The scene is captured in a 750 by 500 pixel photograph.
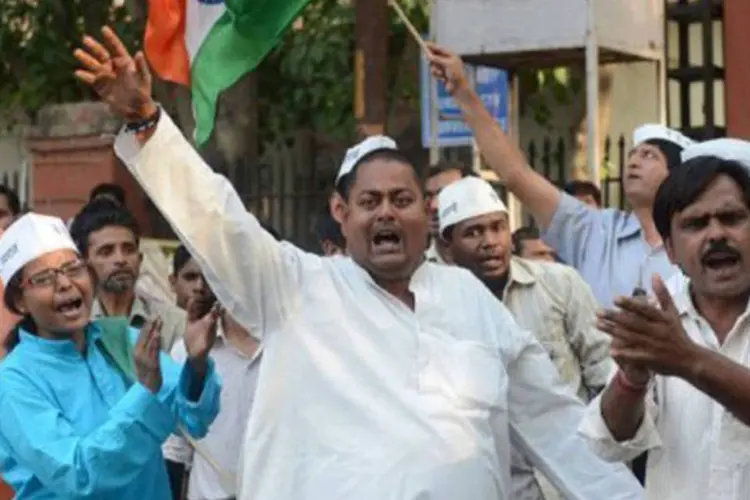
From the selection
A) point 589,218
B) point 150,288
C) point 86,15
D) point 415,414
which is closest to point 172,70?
point 150,288

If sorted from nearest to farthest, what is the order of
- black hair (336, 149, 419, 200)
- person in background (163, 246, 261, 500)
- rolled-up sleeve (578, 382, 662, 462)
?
rolled-up sleeve (578, 382, 662, 462) → black hair (336, 149, 419, 200) → person in background (163, 246, 261, 500)

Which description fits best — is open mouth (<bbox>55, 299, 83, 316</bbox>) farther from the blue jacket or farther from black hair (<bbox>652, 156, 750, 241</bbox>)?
black hair (<bbox>652, 156, 750, 241</bbox>)

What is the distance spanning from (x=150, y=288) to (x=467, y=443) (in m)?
4.38

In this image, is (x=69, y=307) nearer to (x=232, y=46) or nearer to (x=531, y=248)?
(x=232, y=46)

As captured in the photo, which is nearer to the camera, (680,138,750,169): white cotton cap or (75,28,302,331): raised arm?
(680,138,750,169): white cotton cap

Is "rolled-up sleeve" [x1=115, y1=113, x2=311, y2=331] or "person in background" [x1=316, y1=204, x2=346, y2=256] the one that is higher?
"rolled-up sleeve" [x1=115, y1=113, x2=311, y2=331]

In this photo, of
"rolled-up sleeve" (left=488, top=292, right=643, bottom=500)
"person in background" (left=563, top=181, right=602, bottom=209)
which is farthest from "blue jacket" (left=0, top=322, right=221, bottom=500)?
"person in background" (left=563, top=181, right=602, bottom=209)

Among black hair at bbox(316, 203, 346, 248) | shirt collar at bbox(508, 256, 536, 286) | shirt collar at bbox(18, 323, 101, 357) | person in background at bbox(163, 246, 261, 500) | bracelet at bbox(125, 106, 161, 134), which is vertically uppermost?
bracelet at bbox(125, 106, 161, 134)

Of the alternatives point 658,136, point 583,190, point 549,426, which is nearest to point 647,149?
point 658,136

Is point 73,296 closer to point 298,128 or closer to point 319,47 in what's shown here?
point 319,47

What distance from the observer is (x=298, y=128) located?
51.8 ft

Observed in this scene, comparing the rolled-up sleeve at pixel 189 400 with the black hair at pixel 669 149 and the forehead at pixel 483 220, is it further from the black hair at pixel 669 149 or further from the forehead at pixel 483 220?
the black hair at pixel 669 149

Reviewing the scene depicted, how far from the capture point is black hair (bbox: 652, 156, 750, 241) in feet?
14.5

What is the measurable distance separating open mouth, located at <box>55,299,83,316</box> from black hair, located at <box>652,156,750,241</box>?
2.02m
